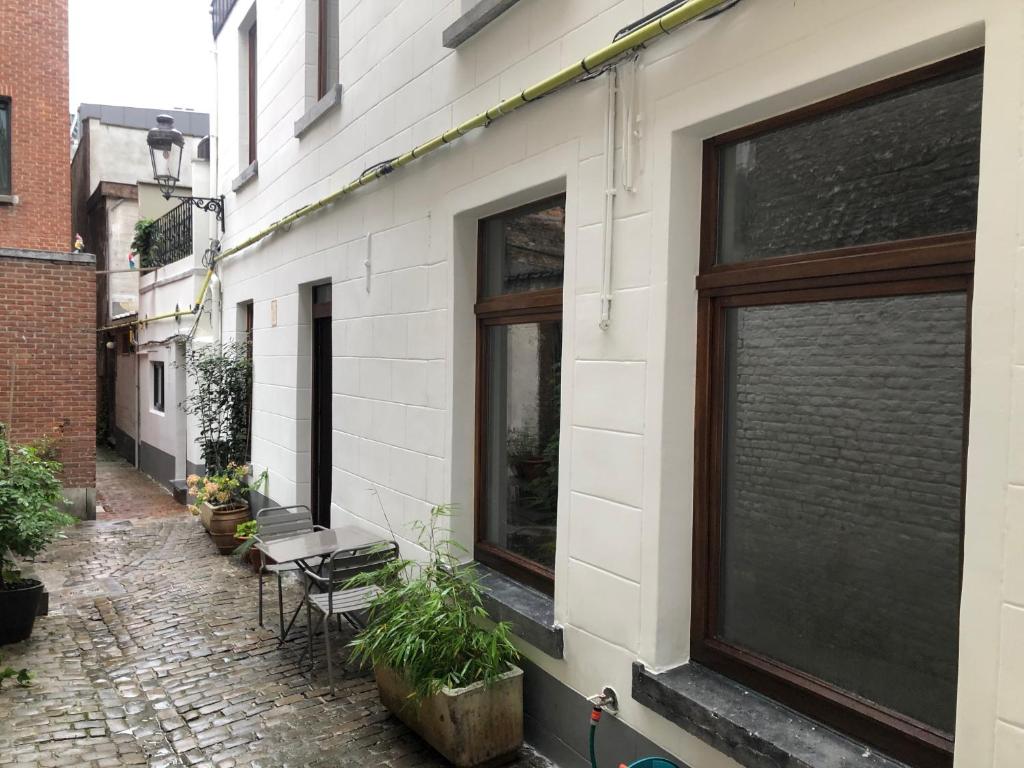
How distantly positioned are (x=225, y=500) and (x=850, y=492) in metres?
7.02

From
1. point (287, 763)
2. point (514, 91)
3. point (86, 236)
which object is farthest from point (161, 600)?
point (86, 236)

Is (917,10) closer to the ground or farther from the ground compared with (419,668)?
farther from the ground

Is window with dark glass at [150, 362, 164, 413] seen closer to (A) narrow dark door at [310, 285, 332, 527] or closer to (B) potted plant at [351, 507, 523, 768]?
(A) narrow dark door at [310, 285, 332, 527]

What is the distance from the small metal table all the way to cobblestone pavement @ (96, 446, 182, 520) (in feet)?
18.4

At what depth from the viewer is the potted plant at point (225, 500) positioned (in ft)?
25.9

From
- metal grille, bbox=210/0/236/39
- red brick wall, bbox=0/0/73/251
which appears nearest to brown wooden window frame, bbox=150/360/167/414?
red brick wall, bbox=0/0/73/251

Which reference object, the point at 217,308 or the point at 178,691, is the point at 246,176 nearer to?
the point at 217,308

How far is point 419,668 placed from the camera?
3.70 m

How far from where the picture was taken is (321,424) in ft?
23.4

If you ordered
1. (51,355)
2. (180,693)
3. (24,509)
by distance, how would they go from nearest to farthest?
1. (180,693)
2. (24,509)
3. (51,355)

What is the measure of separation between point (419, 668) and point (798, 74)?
2966 millimetres

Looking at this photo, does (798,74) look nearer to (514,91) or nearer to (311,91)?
(514,91)

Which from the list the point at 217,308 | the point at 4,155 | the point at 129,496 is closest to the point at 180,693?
the point at 217,308

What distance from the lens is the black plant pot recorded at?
17.3 feet
